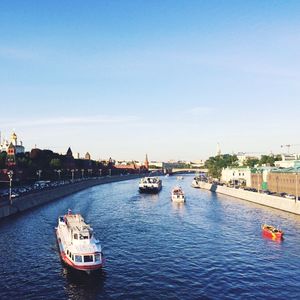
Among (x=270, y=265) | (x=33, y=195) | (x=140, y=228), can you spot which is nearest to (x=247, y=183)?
(x=33, y=195)

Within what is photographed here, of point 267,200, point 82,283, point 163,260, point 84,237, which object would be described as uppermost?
point 84,237

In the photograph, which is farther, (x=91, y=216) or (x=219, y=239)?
(x=91, y=216)

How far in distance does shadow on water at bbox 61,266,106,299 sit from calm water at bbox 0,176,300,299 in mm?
97

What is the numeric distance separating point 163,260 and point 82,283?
40.4 feet

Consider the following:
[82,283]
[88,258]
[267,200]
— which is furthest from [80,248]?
[267,200]

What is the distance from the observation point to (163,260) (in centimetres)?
5328

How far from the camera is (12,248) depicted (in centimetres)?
5981

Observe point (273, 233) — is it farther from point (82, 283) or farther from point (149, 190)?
point (149, 190)

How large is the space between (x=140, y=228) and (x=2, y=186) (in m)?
83.9

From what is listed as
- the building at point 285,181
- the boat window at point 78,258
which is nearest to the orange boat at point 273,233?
the boat window at point 78,258

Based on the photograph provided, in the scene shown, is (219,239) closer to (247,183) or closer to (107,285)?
(107,285)

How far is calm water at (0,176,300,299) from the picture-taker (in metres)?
42.2

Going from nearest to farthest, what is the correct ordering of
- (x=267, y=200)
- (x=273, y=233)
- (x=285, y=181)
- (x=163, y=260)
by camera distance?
1. (x=163, y=260)
2. (x=273, y=233)
3. (x=267, y=200)
4. (x=285, y=181)

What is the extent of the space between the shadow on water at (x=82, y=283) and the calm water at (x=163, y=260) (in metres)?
0.10
